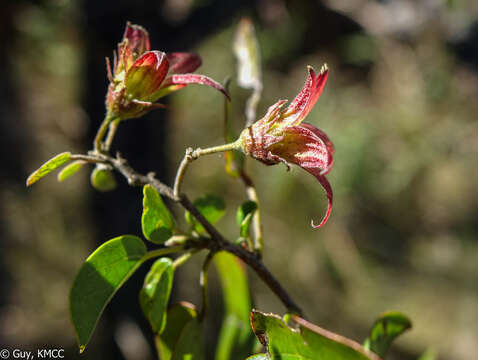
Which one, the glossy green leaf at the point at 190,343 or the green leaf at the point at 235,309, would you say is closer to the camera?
the glossy green leaf at the point at 190,343

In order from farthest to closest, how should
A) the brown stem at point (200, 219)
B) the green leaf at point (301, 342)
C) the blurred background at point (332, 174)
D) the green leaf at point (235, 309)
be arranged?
the blurred background at point (332, 174)
the green leaf at point (235, 309)
the brown stem at point (200, 219)
the green leaf at point (301, 342)

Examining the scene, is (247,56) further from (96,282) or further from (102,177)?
(96,282)

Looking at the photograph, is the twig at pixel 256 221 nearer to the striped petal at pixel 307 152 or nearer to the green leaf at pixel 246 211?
the green leaf at pixel 246 211

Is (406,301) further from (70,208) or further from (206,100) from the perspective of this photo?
(70,208)

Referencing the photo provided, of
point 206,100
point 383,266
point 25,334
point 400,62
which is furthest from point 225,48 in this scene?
point 25,334

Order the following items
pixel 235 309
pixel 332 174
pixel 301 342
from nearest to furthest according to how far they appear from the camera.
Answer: pixel 301 342 → pixel 235 309 → pixel 332 174

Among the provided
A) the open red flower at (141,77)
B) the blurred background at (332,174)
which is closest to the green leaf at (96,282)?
the open red flower at (141,77)

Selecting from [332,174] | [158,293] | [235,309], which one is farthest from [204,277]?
[332,174]
